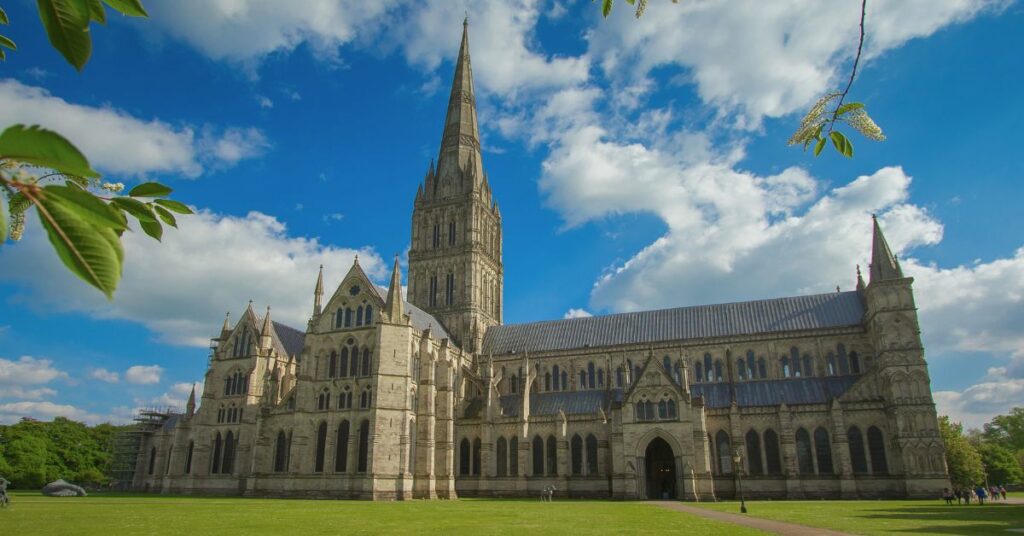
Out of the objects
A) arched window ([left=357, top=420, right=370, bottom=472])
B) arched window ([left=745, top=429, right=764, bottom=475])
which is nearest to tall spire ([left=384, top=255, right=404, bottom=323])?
arched window ([left=357, top=420, right=370, bottom=472])

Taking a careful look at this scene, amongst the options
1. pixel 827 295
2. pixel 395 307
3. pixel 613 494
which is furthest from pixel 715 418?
pixel 395 307

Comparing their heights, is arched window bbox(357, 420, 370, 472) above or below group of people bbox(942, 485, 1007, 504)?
above

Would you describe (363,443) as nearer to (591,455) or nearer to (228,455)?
(228,455)

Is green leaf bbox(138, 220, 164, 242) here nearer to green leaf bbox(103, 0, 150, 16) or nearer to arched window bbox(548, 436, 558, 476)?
green leaf bbox(103, 0, 150, 16)

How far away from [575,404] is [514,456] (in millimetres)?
7211

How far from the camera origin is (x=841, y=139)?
432 centimetres

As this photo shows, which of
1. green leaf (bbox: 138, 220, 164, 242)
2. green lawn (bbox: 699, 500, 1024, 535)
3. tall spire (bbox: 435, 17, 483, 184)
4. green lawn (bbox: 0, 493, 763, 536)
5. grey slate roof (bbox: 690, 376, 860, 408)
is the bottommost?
green lawn (bbox: 699, 500, 1024, 535)

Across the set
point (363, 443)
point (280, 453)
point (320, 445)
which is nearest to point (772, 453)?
point (363, 443)

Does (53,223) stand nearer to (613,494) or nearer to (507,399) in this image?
(613,494)

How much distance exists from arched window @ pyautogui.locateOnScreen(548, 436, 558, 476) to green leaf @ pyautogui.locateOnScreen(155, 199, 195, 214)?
5178 cm

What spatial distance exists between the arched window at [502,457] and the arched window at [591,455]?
22.2ft

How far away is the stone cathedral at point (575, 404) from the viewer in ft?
155

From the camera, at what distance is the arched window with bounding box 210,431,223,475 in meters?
57.7

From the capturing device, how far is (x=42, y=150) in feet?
5.99
